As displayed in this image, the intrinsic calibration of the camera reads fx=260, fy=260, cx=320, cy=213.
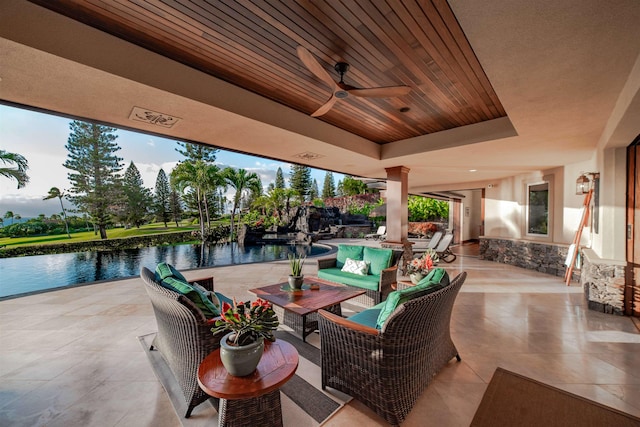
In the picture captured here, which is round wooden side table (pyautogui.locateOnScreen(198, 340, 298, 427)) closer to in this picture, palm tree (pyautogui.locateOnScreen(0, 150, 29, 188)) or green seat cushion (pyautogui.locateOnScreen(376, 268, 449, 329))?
green seat cushion (pyautogui.locateOnScreen(376, 268, 449, 329))

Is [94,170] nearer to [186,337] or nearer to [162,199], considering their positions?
[162,199]

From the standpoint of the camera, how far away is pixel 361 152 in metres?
4.72

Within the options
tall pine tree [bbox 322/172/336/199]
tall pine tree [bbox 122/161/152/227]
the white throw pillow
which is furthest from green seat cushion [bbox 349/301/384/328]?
tall pine tree [bbox 322/172/336/199]

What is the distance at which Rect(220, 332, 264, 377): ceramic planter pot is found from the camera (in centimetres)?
136

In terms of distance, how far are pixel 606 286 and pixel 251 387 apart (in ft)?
16.0

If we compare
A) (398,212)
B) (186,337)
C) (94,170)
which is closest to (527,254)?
Answer: (398,212)

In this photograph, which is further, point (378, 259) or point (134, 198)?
point (134, 198)

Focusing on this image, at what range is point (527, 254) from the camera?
6.62m

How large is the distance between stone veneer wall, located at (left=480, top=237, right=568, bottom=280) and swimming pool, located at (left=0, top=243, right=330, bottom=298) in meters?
5.67

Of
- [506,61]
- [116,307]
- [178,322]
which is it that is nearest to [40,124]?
[116,307]

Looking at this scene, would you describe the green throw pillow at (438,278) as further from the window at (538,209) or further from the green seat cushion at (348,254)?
the window at (538,209)

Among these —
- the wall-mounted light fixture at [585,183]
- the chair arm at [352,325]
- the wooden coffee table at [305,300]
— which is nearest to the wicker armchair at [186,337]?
the chair arm at [352,325]

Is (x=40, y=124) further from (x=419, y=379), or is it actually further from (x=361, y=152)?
(x=419, y=379)

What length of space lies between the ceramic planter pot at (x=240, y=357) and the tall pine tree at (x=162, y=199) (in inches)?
734
